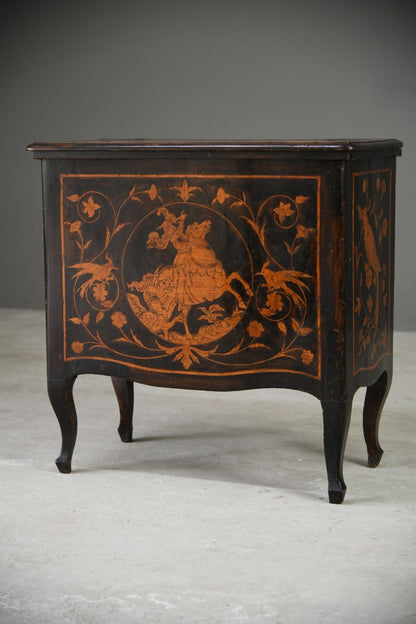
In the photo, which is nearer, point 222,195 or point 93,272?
point 222,195

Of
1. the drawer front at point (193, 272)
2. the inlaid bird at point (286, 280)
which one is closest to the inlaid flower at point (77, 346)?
the drawer front at point (193, 272)

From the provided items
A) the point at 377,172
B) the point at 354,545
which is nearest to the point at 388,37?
the point at 377,172

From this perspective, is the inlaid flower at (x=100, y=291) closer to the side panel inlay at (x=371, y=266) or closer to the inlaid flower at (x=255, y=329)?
the inlaid flower at (x=255, y=329)

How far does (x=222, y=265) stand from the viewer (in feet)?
9.12

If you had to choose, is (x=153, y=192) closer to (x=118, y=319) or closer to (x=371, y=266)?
(x=118, y=319)

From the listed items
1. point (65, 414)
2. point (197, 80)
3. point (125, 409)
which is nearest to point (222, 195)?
point (65, 414)

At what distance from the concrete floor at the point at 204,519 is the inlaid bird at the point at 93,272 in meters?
0.58

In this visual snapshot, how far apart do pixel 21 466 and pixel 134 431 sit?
1.69 feet

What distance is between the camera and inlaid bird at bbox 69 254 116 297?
115 inches

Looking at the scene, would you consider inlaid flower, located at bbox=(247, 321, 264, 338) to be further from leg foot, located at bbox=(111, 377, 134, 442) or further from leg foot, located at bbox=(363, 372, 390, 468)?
leg foot, located at bbox=(111, 377, 134, 442)

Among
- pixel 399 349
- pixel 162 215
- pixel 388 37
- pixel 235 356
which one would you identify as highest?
pixel 388 37

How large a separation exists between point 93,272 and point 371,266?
2.63 ft

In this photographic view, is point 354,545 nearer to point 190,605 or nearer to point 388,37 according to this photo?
point 190,605

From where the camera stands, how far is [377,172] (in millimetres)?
2865
